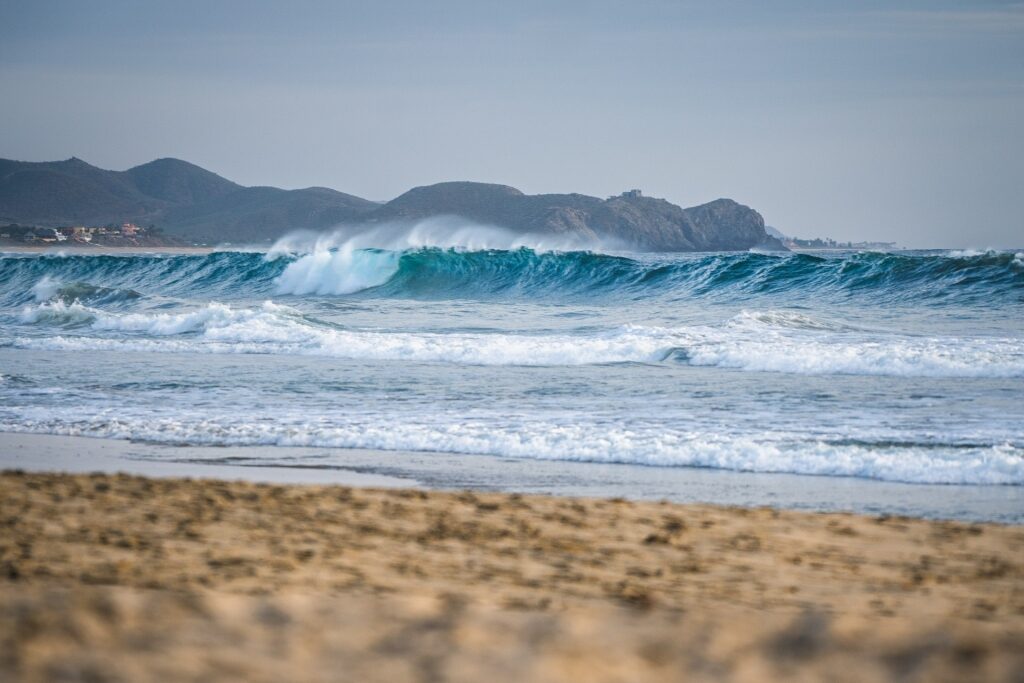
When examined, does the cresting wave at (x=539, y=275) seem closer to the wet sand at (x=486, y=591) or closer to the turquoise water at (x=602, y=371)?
the turquoise water at (x=602, y=371)

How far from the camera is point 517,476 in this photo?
7.07 metres

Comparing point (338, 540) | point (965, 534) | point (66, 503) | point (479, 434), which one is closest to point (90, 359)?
point (479, 434)

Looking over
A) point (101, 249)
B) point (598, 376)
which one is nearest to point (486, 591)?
point (598, 376)

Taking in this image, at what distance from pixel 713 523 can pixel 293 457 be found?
405cm

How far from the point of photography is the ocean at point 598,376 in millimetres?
7781

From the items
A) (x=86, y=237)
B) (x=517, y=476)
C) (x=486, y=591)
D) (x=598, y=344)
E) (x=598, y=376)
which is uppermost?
(x=86, y=237)

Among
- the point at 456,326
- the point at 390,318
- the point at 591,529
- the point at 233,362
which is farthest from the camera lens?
the point at 390,318

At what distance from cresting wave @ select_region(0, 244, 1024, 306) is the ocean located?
0.57ft

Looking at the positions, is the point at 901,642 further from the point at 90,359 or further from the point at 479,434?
the point at 90,359

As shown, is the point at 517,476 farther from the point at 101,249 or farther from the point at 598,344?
the point at 101,249

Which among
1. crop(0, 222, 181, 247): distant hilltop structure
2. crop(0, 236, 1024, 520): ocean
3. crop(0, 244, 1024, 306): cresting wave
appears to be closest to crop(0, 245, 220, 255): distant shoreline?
crop(0, 222, 181, 247): distant hilltop structure

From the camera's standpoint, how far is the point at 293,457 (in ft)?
25.6

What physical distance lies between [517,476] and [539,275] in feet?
86.9

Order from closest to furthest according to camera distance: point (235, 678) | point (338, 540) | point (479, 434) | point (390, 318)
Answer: point (235, 678)
point (338, 540)
point (479, 434)
point (390, 318)
